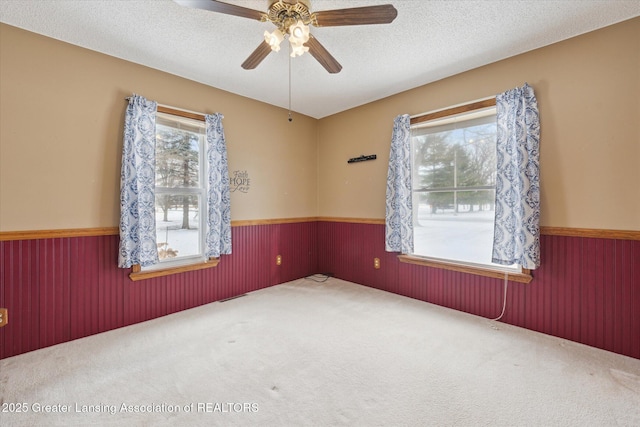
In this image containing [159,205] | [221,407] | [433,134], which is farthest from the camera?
[433,134]

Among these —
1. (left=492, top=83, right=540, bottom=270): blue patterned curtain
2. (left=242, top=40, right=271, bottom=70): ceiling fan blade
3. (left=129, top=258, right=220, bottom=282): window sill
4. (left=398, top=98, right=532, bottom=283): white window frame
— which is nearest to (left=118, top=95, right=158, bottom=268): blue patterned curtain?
(left=129, top=258, right=220, bottom=282): window sill

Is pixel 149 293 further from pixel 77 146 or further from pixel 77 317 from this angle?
pixel 77 146

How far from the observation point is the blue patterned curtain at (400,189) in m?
3.36

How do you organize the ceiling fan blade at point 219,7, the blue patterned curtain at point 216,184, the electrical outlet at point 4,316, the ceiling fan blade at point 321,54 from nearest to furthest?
1. the ceiling fan blade at point 219,7
2. the ceiling fan blade at point 321,54
3. the electrical outlet at point 4,316
4. the blue patterned curtain at point 216,184

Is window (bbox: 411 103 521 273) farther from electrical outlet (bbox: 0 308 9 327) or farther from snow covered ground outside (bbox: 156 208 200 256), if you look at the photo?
electrical outlet (bbox: 0 308 9 327)

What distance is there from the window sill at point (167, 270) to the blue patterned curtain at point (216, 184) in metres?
0.10

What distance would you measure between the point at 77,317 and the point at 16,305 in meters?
0.41

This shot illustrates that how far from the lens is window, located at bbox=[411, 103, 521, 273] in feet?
9.53

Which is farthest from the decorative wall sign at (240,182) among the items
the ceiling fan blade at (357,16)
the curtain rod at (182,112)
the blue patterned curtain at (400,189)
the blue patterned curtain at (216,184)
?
the ceiling fan blade at (357,16)

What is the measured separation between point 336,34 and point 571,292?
294cm

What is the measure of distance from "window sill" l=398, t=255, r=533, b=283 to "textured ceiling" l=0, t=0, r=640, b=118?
2.06 metres

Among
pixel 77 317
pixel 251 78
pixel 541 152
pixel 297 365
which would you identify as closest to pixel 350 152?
pixel 251 78

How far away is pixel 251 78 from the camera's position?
314 cm

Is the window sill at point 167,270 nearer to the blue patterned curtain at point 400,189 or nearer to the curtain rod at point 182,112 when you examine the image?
the curtain rod at point 182,112
